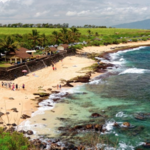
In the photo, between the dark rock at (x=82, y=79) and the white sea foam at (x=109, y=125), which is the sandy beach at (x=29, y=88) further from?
the white sea foam at (x=109, y=125)

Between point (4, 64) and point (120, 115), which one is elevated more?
point (4, 64)

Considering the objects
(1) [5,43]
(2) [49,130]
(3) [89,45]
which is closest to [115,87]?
(2) [49,130]

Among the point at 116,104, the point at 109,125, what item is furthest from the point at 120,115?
the point at 116,104

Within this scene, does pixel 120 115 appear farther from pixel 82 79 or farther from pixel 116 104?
pixel 82 79

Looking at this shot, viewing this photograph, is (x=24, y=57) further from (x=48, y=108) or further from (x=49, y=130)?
(x=49, y=130)

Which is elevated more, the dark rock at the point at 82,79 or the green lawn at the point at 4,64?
the green lawn at the point at 4,64

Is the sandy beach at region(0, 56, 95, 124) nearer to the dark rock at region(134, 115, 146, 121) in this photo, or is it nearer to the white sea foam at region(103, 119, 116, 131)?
the white sea foam at region(103, 119, 116, 131)

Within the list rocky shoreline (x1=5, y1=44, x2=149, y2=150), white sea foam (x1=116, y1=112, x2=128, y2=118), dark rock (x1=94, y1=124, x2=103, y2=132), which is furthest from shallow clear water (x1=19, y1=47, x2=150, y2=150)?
dark rock (x1=94, y1=124, x2=103, y2=132)

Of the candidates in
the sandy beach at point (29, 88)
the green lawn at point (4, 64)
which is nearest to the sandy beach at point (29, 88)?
A: the sandy beach at point (29, 88)
